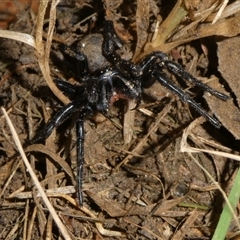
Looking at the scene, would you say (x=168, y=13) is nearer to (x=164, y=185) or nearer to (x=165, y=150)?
(x=165, y=150)

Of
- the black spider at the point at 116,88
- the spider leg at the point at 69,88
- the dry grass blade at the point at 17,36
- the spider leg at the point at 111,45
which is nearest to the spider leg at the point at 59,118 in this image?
the black spider at the point at 116,88

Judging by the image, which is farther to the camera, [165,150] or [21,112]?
[21,112]

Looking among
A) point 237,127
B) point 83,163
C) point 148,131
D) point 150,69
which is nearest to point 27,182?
point 83,163

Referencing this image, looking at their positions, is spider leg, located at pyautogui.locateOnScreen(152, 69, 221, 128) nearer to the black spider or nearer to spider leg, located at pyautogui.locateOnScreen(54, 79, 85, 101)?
the black spider

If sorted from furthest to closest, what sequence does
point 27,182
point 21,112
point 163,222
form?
point 21,112
point 27,182
point 163,222

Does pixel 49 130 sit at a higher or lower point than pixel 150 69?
lower

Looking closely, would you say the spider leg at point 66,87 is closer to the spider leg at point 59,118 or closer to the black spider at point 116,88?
the black spider at point 116,88

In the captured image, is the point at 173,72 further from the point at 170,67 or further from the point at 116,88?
the point at 116,88
